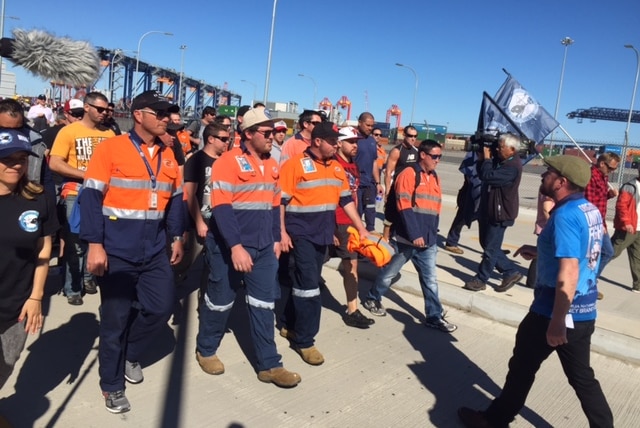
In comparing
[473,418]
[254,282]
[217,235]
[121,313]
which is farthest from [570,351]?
[121,313]

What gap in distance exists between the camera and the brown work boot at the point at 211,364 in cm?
405

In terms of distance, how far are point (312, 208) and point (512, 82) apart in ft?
17.9

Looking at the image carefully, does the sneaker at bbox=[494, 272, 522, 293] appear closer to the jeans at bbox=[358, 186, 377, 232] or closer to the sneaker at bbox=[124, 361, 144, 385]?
the jeans at bbox=[358, 186, 377, 232]

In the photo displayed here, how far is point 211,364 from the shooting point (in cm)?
410

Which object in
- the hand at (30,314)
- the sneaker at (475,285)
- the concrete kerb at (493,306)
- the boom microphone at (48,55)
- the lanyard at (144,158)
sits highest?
the boom microphone at (48,55)

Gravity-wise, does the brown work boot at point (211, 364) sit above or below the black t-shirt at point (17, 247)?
below

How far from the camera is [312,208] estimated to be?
4438 millimetres

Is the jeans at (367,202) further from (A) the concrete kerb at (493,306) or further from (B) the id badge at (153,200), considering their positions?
(B) the id badge at (153,200)

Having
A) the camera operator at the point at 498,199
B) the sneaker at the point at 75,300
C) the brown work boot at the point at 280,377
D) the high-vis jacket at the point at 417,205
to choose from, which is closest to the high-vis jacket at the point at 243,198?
the brown work boot at the point at 280,377

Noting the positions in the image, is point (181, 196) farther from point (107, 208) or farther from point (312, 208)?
point (312, 208)

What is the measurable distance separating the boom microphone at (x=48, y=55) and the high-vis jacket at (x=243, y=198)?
4.05 feet

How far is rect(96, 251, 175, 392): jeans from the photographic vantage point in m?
3.41

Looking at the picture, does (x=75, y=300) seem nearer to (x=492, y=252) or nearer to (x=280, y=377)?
(x=280, y=377)

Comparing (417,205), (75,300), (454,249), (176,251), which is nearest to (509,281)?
(417,205)
